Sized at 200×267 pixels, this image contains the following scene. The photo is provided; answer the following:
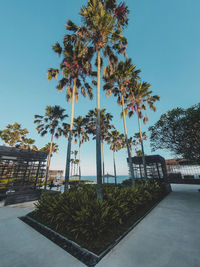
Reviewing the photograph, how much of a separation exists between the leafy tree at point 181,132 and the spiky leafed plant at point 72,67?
8.28m

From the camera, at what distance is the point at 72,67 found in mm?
9914

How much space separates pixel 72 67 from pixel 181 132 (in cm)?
1197

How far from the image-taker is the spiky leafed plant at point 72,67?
8.41m

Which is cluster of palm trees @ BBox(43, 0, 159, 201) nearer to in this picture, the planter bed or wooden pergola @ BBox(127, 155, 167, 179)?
the planter bed

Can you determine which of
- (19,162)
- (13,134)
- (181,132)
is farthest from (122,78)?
(13,134)

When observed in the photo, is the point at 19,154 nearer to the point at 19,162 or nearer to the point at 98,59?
the point at 19,162

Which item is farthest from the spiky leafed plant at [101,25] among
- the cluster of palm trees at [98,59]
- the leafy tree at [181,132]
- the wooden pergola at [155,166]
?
the wooden pergola at [155,166]

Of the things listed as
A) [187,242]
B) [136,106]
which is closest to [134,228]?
[187,242]

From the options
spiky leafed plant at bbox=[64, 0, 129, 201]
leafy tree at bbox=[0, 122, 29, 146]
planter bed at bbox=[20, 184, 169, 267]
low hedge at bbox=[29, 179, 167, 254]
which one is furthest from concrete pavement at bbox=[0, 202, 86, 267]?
leafy tree at bbox=[0, 122, 29, 146]

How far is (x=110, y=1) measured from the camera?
283 inches

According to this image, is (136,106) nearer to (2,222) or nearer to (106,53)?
(106,53)

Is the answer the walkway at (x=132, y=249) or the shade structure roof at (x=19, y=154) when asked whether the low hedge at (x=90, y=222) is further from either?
the shade structure roof at (x=19, y=154)

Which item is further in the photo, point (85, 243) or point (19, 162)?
point (19, 162)

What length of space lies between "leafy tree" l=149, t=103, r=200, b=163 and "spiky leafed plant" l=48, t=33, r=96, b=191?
8.28 meters
